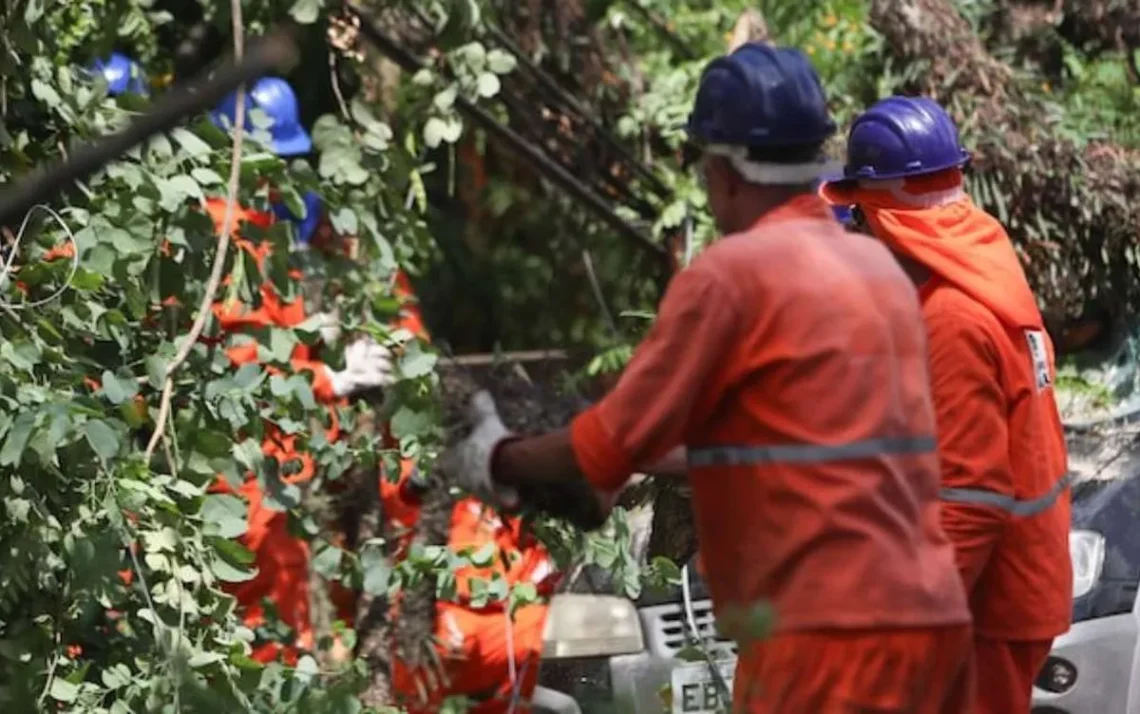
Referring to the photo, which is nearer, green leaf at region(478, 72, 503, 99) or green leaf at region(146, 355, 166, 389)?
green leaf at region(146, 355, 166, 389)

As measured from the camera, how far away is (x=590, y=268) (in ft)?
28.8

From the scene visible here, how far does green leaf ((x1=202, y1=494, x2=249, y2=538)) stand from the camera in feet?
16.0

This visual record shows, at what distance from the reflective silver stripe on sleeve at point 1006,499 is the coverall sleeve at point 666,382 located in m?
1.12

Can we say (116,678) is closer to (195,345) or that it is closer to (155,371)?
(155,371)

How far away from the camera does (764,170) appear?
11.7ft

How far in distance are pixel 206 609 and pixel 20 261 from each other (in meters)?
0.88

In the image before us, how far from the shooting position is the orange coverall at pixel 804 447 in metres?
3.39

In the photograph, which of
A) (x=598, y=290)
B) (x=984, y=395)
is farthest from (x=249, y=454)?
(x=598, y=290)

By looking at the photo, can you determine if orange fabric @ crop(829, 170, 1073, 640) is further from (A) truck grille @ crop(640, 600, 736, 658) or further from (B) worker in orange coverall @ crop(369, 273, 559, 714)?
(B) worker in orange coverall @ crop(369, 273, 559, 714)

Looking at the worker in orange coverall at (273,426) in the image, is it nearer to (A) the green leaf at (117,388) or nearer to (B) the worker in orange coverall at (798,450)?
(A) the green leaf at (117,388)

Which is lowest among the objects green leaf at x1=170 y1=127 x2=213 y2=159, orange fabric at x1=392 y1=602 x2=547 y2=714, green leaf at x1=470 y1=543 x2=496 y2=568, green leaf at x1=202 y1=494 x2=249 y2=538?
orange fabric at x1=392 y1=602 x2=547 y2=714

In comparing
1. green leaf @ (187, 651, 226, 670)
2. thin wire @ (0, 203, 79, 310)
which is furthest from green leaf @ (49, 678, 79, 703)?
thin wire @ (0, 203, 79, 310)

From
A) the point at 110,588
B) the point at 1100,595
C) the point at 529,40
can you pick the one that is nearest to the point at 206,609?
the point at 110,588

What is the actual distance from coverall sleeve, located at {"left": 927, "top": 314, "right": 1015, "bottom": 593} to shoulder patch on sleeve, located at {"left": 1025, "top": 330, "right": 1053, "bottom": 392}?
14 cm
